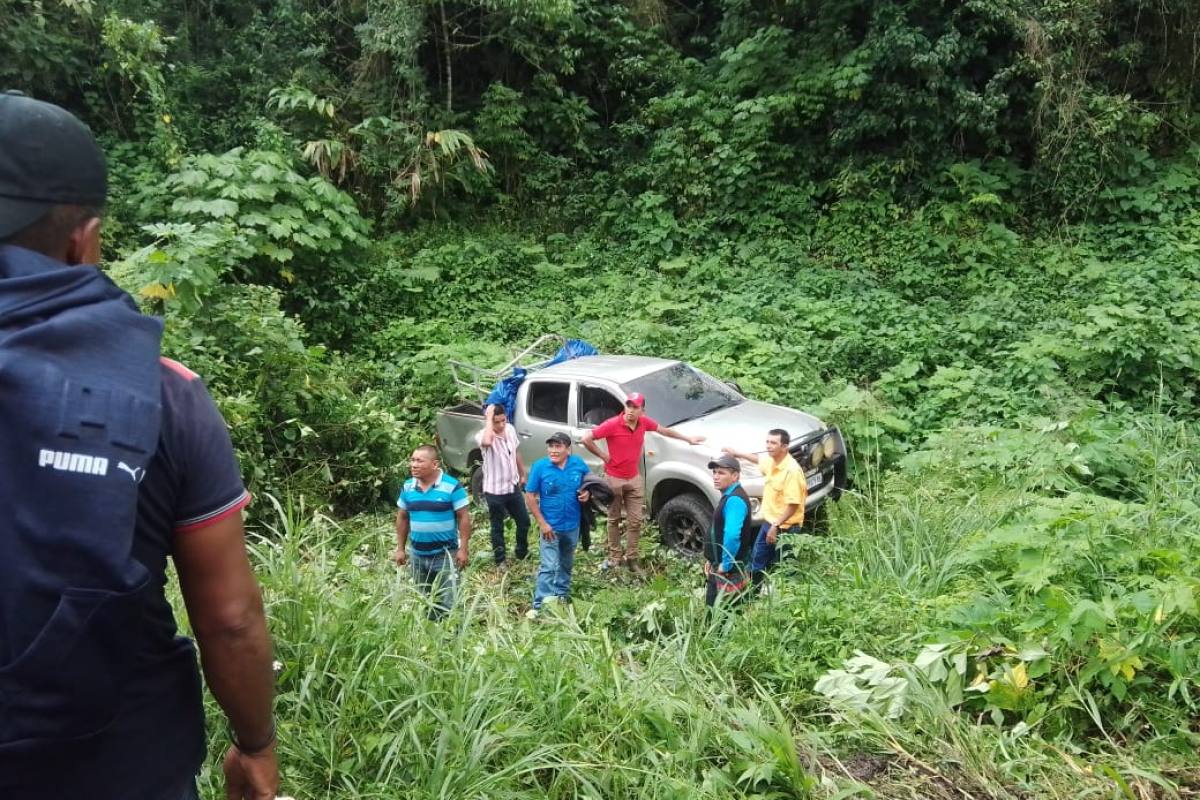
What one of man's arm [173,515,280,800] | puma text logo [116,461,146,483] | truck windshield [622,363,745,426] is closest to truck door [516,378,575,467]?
truck windshield [622,363,745,426]

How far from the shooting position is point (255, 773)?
6.37 feet

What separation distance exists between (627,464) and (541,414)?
164 cm

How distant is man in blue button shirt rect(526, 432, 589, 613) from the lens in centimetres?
678

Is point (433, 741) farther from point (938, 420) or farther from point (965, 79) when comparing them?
point (965, 79)

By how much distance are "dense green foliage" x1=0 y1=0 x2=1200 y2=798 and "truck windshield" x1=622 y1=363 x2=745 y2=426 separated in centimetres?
123

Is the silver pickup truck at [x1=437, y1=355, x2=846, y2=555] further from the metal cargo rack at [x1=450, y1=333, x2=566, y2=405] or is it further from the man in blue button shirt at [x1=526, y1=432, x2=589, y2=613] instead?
the man in blue button shirt at [x1=526, y1=432, x2=589, y2=613]

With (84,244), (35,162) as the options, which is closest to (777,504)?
(84,244)

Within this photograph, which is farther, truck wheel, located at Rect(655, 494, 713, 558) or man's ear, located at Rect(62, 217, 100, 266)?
truck wheel, located at Rect(655, 494, 713, 558)

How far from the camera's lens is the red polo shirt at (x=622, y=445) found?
25.2 feet

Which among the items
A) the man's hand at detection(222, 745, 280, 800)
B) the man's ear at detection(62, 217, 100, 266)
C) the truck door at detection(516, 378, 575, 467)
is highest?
the man's ear at detection(62, 217, 100, 266)

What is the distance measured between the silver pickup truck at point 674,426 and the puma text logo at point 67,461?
5655mm

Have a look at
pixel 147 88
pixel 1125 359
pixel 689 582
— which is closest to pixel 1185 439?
pixel 1125 359

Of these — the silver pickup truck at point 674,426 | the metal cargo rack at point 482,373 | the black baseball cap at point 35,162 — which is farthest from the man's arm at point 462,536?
the black baseball cap at point 35,162

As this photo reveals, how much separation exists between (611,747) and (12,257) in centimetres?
246
